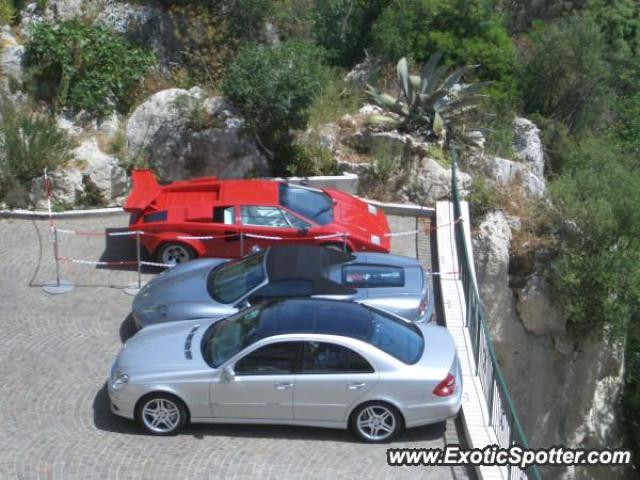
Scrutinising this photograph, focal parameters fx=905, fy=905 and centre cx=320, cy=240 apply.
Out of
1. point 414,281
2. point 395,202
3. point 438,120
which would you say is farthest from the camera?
point 438,120

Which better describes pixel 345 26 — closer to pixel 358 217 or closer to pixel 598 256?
pixel 358 217

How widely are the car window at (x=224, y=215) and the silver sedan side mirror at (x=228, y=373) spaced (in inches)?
180

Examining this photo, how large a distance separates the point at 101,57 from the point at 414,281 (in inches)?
437

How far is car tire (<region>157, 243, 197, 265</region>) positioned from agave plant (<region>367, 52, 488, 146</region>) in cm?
634

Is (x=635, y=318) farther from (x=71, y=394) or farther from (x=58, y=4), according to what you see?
(x=58, y=4)

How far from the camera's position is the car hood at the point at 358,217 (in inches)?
560

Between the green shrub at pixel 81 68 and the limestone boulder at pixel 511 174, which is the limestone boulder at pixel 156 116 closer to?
the green shrub at pixel 81 68

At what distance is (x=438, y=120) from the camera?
18.8 meters

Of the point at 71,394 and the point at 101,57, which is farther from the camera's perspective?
the point at 101,57

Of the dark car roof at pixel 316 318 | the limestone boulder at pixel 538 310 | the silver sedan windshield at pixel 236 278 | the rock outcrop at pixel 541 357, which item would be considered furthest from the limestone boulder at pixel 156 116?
the dark car roof at pixel 316 318

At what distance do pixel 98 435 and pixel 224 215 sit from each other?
4.86 metres

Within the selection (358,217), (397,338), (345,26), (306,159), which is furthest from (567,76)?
(397,338)

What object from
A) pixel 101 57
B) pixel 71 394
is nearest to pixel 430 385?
pixel 71 394

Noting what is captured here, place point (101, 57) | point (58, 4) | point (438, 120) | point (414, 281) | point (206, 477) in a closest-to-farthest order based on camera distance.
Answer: point (206, 477)
point (414, 281)
point (438, 120)
point (101, 57)
point (58, 4)
